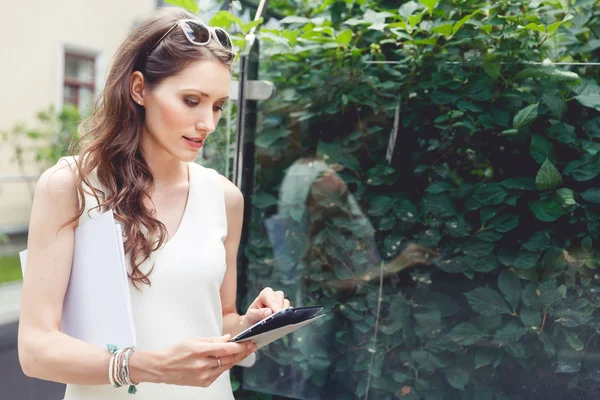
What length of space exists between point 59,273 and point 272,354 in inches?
47.3

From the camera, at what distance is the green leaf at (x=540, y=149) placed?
1826mm

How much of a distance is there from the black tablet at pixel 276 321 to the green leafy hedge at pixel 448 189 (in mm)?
877

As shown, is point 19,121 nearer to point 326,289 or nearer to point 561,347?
point 326,289

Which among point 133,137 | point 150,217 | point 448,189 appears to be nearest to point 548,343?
point 448,189

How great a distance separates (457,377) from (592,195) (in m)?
0.70

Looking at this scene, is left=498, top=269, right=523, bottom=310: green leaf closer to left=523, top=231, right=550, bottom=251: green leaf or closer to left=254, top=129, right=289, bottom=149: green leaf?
left=523, top=231, right=550, bottom=251: green leaf

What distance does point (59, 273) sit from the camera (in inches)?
49.2

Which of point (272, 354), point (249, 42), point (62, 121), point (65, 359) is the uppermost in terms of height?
point (249, 42)

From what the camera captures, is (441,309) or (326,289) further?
(326,289)

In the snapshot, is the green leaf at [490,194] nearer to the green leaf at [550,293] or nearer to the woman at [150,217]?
the green leaf at [550,293]

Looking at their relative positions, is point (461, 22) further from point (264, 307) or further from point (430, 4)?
point (264, 307)

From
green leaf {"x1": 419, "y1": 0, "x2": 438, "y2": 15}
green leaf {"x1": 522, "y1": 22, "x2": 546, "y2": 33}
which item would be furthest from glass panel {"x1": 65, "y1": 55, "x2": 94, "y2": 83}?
green leaf {"x1": 522, "y1": 22, "x2": 546, "y2": 33}

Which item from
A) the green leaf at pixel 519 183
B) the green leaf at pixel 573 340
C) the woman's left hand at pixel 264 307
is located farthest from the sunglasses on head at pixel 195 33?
the green leaf at pixel 573 340

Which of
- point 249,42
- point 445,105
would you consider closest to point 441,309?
point 445,105
